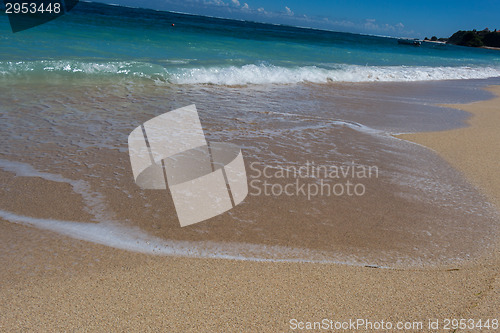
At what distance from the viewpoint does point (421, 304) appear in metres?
2.15

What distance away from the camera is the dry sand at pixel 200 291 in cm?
190

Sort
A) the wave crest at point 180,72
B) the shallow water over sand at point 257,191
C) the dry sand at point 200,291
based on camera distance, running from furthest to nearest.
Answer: the wave crest at point 180,72, the shallow water over sand at point 257,191, the dry sand at point 200,291

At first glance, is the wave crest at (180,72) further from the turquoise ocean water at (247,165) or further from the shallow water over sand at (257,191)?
the shallow water over sand at (257,191)

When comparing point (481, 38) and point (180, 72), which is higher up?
point (481, 38)

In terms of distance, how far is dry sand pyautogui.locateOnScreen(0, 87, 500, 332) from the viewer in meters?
1.90

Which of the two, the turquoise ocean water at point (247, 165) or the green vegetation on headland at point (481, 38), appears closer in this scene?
the turquoise ocean water at point (247, 165)

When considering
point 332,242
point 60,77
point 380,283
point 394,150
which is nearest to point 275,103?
point 394,150

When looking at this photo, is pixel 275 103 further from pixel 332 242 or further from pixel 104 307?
pixel 104 307

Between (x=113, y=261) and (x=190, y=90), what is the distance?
6500 millimetres

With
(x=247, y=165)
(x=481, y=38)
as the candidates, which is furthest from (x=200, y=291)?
(x=481, y=38)

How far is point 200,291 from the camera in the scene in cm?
212

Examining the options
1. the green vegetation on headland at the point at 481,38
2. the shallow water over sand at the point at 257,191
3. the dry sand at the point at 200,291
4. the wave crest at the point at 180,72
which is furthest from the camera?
the green vegetation on headland at the point at 481,38

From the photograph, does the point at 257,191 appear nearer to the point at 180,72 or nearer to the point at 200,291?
the point at 200,291

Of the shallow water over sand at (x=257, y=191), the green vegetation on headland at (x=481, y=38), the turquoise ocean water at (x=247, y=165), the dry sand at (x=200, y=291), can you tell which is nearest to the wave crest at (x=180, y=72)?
the turquoise ocean water at (x=247, y=165)
